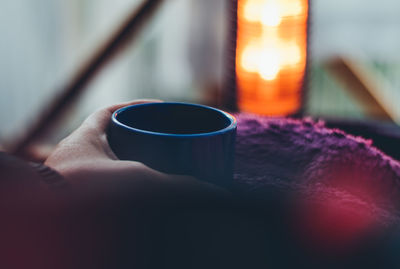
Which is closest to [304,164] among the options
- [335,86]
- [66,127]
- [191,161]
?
[191,161]

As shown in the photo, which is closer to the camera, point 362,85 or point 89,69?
point 89,69

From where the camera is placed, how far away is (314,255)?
42cm

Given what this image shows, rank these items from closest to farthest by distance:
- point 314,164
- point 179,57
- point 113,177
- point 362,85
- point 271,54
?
point 113,177 → point 314,164 → point 271,54 → point 362,85 → point 179,57

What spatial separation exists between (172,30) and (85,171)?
2.29m

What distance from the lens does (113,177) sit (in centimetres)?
39

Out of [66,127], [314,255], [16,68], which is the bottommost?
[66,127]

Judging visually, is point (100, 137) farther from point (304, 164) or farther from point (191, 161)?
point (304, 164)

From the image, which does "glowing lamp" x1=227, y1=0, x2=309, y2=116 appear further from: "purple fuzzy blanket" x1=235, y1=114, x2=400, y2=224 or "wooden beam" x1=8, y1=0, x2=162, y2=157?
"purple fuzzy blanket" x1=235, y1=114, x2=400, y2=224

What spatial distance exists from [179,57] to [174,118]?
2183mm

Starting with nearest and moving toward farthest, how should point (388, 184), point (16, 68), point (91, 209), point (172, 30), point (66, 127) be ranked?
point (91, 209) < point (388, 184) < point (16, 68) < point (66, 127) < point (172, 30)

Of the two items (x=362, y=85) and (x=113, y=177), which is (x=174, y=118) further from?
(x=362, y=85)

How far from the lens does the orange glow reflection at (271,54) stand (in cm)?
162

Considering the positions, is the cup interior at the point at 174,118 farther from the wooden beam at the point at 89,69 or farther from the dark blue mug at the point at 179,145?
the wooden beam at the point at 89,69

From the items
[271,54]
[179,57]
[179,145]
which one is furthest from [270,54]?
[179,145]
